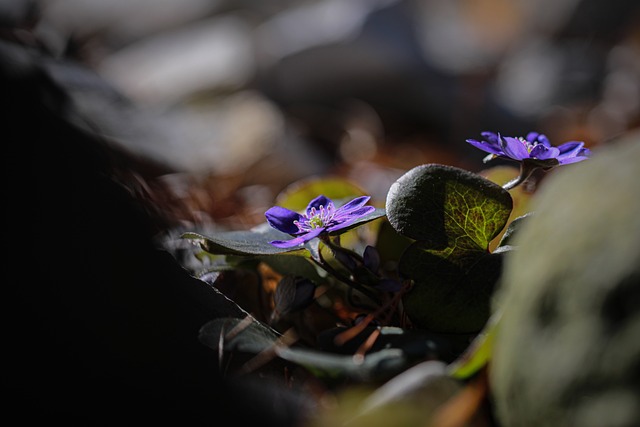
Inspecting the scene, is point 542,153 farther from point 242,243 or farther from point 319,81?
point 319,81

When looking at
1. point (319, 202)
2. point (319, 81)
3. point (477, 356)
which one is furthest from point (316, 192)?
point (319, 81)

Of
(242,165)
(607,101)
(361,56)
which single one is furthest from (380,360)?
(607,101)

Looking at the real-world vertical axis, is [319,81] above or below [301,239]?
below

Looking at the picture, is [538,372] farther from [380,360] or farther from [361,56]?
[361,56]

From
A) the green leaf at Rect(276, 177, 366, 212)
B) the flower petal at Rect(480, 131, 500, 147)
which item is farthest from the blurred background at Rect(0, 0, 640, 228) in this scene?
the flower petal at Rect(480, 131, 500, 147)

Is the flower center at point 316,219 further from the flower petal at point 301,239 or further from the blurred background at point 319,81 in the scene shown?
the blurred background at point 319,81

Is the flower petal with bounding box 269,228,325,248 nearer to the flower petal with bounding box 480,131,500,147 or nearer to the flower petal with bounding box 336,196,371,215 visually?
the flower petal with bounding box 336,196,371,215

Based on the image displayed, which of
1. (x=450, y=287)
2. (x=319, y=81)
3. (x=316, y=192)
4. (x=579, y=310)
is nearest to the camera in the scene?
(x=579, y=310)
